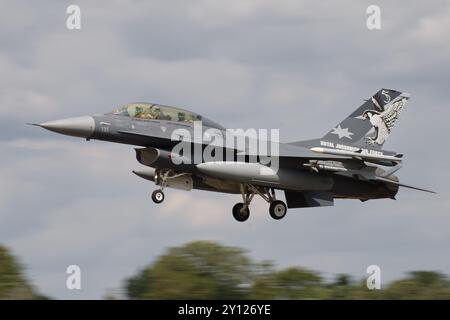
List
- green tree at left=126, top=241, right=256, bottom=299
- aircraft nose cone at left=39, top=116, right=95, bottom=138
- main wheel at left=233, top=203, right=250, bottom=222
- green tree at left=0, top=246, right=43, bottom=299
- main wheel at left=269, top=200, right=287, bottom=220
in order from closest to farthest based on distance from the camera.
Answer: aircraft nose cone at left=39, top=116, right=95, bottom=138
main wheel at left=269, top=200, right=287, bottom=220
main wheel at left=233, top=203, right=250, bottom=222
green tree at left=0, top=246, right=43, bottom=299
green tree at left=126, top=241, right=256, bottom=299

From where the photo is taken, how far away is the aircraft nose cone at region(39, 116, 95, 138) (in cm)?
2984

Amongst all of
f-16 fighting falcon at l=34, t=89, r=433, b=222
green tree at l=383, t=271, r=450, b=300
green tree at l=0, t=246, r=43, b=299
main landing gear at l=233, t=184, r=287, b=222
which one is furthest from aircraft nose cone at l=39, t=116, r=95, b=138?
green tree at l=383, t=271, r=450, b=300

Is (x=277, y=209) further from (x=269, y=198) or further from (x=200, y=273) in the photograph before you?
(x=200, y=273)

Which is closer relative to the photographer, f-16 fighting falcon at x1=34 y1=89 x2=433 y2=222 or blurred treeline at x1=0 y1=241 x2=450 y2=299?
f-16 fighting falcon at x1=34 y1=89 x2=433 y2=222

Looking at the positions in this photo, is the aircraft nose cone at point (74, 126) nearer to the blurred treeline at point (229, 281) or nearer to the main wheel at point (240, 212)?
the main wheel at point (240, 212)

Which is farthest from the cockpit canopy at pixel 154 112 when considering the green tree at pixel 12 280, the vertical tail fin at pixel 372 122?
the green tree at pixel 12 280

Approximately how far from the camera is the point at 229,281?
4547 centimetres

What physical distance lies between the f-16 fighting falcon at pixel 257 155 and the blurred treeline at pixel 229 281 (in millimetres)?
11248

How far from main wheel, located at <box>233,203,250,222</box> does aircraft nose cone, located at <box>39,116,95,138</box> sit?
581cm

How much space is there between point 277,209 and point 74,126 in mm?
6692

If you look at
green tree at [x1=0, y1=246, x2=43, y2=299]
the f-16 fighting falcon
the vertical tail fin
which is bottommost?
A: green tree at [x1=0, y1=246, x2=43, y2=299]

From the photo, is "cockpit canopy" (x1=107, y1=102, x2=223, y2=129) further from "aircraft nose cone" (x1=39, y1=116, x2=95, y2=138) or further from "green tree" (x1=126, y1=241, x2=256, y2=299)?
"green tree" (x1=126, y1=241, x2=256, y2=299)
